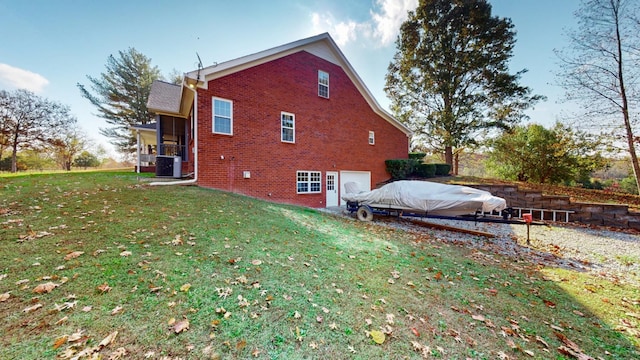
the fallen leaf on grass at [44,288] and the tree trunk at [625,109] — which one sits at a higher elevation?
the tree trunk at [625,109]

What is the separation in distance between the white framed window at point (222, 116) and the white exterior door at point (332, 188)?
19.2 feet

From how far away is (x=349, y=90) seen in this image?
46.8 ft

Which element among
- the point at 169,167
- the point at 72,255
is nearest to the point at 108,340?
the point at 72,255

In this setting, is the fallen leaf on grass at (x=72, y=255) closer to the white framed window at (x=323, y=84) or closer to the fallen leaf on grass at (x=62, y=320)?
the fallen leaf on grass at (x=62, y=320)

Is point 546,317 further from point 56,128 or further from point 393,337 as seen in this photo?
point 56,128

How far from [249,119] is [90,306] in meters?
8.86

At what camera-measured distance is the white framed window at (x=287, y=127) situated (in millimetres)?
11242

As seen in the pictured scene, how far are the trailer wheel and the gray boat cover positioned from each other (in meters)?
0.25

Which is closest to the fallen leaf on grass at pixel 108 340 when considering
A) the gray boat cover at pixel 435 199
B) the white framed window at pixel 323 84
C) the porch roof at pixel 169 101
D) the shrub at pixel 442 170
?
the gray boat cover at pixel 435 199

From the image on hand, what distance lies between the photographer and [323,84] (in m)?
13.0

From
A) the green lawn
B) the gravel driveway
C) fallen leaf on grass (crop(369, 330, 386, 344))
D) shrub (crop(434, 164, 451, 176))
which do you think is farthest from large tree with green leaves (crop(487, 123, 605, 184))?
fallen leaf on grass (crop(369, 330, 386, 344))

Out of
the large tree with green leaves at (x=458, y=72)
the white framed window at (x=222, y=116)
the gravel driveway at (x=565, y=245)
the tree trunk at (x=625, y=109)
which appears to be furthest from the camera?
the large tree with green leaves at (x=458, y=72)

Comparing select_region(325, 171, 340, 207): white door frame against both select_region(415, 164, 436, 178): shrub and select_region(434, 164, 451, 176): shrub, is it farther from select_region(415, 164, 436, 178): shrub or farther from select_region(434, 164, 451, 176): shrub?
select_region(434, 164, 451, 176): shrub

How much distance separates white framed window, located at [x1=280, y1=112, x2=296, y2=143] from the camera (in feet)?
36.9
